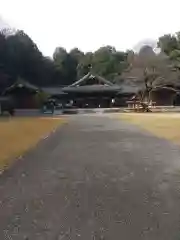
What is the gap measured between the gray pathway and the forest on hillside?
63343 mm

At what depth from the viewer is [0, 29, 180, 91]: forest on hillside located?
78.1 m

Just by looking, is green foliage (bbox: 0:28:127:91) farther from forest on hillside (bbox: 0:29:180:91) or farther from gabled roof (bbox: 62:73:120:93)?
gabled roof (bbox: 62:73:120:93)

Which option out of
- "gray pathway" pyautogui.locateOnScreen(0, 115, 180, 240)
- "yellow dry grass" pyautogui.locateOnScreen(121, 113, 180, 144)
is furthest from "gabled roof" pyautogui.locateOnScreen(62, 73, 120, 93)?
"gray pathway" pyautogui.locateOnScreen(0, 115, 180, 240)

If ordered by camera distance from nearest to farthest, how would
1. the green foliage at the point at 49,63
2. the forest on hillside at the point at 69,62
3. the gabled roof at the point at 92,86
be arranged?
1. the forest on hillside at the point at 69,62
2. the gabled roof at the point at 92,86
3. the green foliage at the point at 49,63

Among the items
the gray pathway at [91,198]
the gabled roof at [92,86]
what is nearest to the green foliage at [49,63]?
the gabled roof at [92,86]

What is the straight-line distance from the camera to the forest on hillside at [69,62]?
78062mm

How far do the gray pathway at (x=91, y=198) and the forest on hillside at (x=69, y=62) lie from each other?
63343mm

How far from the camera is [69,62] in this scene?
346ft

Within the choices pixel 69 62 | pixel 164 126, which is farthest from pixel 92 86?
pixel 164 126

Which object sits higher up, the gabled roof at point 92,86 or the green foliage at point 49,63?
the green foliage at point 49,63

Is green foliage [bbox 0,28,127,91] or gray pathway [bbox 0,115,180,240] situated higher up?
green foliage [bbox 0,28,127,91]

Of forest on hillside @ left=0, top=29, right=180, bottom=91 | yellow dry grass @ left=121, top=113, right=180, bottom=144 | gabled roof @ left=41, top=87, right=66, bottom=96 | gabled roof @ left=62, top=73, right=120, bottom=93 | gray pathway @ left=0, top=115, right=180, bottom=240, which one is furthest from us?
gabled roof @ left=41, top=87, right=66, bottom=96

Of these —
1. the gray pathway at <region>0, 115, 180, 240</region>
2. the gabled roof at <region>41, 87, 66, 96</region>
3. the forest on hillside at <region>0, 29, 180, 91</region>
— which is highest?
the forest on hillside at <region>0, 29, 180, 91</region>

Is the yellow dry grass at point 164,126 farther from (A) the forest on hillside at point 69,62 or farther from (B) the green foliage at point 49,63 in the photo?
(B) the green foliage at point 49,63
